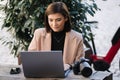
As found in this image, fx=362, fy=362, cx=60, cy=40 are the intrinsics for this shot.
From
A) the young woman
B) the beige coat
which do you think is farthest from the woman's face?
the beige coat

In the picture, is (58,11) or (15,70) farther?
(58,11)

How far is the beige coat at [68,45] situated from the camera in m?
2.84

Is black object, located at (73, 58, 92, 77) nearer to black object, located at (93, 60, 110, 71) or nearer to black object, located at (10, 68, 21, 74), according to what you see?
black object, located at (10, 68, 21, 74)

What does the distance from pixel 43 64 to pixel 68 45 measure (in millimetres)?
590

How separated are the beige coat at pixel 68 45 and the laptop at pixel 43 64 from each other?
1.52 ft

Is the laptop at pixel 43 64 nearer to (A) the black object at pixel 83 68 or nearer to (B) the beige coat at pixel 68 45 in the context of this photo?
(A) the black object at pixel 83 68

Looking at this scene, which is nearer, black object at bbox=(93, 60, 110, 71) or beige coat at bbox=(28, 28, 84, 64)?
beige coat at bbox=(28, 28, 84, 64)

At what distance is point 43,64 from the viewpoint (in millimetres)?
2295

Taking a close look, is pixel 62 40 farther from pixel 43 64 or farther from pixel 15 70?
pixel 43 64

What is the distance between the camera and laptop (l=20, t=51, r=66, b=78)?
2.24 metres

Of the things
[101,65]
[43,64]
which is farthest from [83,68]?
[101,65]

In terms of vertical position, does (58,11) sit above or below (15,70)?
above

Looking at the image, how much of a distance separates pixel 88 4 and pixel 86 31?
0.30 m

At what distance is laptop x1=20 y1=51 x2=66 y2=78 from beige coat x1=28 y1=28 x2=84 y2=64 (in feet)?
1.52
